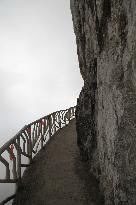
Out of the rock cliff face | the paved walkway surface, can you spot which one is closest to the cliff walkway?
the paved walkway surface

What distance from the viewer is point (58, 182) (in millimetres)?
8758

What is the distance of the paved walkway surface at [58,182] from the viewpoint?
760cm

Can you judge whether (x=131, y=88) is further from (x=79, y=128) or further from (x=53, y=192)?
(x=79, y=128)

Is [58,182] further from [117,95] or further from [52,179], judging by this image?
[117,95]

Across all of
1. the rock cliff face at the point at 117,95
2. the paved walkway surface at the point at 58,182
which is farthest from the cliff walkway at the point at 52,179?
the rock cliff face at the point at 117,95

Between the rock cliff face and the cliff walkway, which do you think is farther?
the cliff walkway

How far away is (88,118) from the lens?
10195mm

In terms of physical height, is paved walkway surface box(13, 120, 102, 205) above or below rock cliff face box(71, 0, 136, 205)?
below

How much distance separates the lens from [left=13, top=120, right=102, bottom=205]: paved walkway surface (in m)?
7.60

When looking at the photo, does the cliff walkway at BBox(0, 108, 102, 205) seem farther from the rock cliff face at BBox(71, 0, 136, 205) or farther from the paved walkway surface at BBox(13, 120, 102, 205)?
the rock cliff face at BBox(71, 0, 136, 205)

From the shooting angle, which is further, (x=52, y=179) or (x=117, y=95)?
(x=52, y=179)

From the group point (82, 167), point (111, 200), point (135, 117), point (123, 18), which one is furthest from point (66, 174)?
point (123, 18)

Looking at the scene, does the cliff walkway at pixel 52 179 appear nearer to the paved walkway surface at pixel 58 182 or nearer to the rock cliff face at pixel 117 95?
the paved walkway surface at pixel 58 182

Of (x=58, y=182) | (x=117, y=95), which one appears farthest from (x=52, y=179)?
(x=117, y=95)
